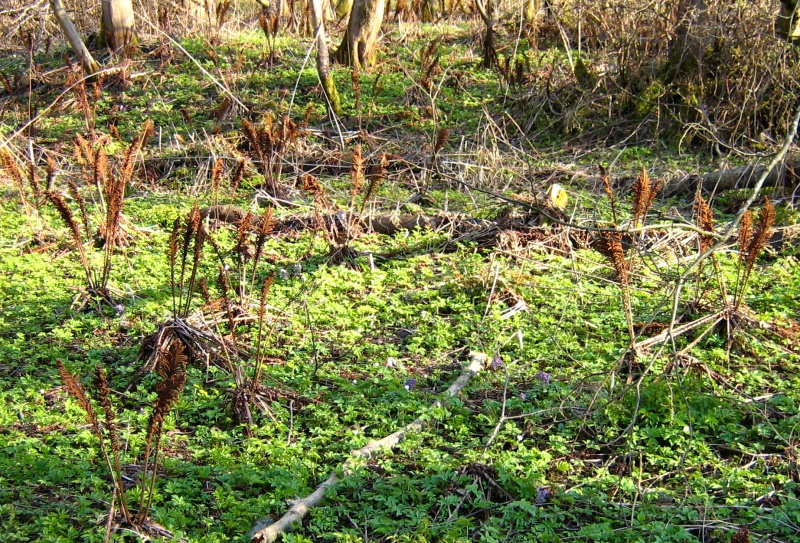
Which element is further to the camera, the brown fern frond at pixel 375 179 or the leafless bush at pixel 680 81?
the leafless bush at pixel 680 81

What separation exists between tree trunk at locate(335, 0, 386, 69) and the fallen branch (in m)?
8.03

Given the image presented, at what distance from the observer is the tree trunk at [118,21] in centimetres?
1209

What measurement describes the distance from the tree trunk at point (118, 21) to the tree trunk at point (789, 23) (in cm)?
901

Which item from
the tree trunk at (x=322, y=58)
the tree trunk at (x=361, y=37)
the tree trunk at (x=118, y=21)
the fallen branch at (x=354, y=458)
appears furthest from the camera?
the tree trunk at (x=118, y=21)

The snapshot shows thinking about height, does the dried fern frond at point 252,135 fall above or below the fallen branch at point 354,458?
above

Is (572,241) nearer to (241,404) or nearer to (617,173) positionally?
(617,173)

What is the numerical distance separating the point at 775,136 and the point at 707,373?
4.67m

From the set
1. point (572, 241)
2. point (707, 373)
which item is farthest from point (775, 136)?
point (707, 373)

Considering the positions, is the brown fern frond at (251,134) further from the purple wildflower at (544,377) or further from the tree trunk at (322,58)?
the purple wildflower at (544,377)

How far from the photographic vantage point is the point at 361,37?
11656 millimetres

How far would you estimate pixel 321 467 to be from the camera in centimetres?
358

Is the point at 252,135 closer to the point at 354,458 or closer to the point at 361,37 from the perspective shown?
the point at 354,458

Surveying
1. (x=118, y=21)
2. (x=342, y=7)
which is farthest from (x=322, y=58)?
(x=342, y=7)

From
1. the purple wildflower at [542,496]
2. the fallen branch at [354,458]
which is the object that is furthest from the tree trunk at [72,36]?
the purple wildflower at [542,496]
